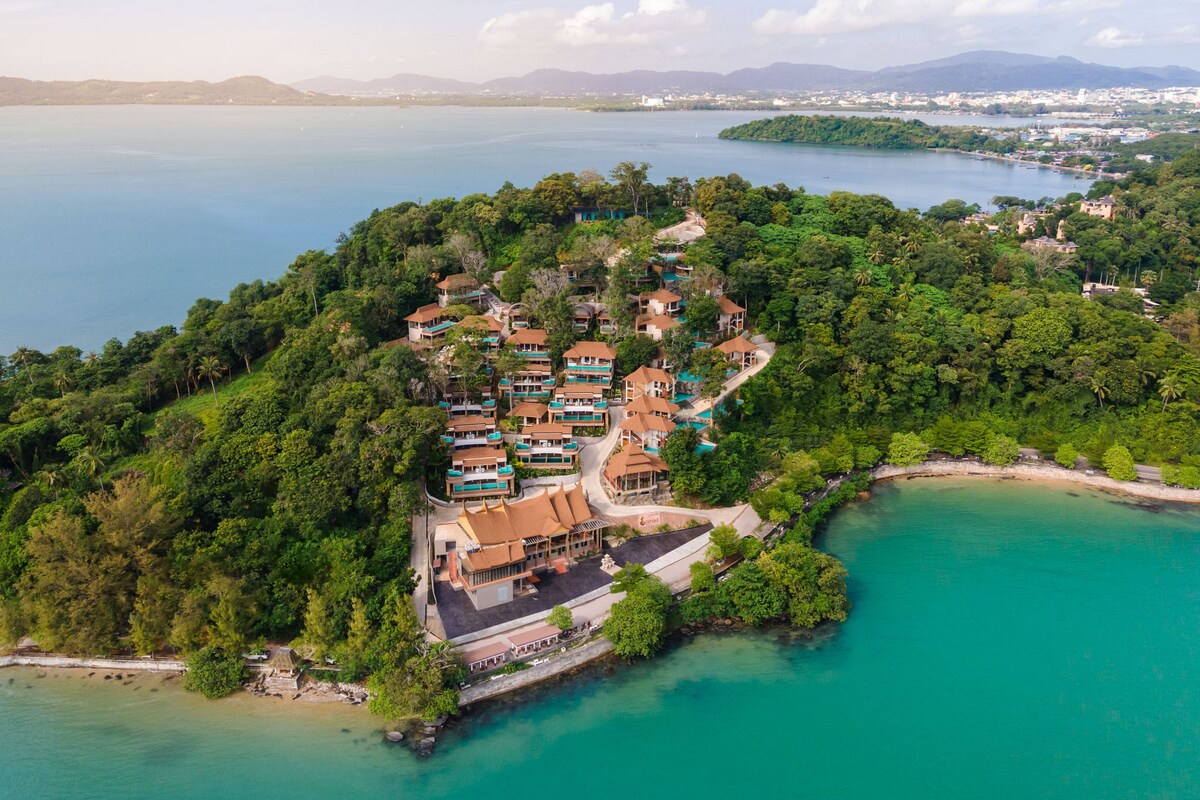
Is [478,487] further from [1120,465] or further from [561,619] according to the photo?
[1120,465]

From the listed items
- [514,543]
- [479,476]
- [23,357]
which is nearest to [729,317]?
[479,476]

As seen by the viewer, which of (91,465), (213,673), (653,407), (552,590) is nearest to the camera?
(213,673)

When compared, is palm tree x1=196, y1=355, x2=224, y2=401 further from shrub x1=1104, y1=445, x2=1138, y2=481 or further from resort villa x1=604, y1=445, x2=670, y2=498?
shrub x1=1104, y1=445, x2=1138, y2=481

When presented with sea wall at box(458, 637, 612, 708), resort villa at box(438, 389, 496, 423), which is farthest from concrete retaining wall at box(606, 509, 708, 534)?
resort villa at box(438, 389, 496, 423)

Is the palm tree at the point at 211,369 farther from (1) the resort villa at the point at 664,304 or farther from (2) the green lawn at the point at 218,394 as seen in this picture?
(1) the resort villa at the point at 664,304

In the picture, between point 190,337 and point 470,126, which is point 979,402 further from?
point 470,126

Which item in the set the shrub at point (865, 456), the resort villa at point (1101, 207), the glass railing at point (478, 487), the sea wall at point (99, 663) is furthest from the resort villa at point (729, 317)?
the resort villa at point (1101, 207)

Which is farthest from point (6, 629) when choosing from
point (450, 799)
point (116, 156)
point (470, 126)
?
point (470, 126)
